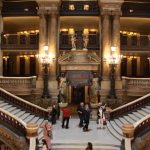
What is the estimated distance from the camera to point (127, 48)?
3150 cm

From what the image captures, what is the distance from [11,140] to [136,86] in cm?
1218

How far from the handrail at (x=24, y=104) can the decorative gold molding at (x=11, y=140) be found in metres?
5.66

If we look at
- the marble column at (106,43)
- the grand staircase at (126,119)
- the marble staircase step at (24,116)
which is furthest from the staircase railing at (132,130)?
the marble column at (106,43)

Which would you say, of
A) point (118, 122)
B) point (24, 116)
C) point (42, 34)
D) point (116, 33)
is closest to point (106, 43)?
point (116, 33)

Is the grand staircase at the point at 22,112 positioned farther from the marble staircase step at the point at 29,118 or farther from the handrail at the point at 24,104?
the handrail at the point at 24,104

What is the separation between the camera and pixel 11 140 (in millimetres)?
19531

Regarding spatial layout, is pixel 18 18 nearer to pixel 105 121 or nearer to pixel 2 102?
pixel 2 102

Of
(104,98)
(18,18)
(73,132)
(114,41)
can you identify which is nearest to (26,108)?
(73,132)

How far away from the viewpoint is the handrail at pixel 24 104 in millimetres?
25297

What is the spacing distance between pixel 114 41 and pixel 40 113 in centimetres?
821

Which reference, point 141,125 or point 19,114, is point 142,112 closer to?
point 141,125

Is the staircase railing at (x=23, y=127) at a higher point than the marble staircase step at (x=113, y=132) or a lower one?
higher

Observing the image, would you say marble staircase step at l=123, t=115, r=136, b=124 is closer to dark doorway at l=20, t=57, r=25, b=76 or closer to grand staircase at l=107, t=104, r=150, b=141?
grand staircase at l=107, t=104, r=150, b=141

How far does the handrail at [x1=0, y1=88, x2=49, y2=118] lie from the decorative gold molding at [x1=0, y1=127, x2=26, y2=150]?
566 cm
